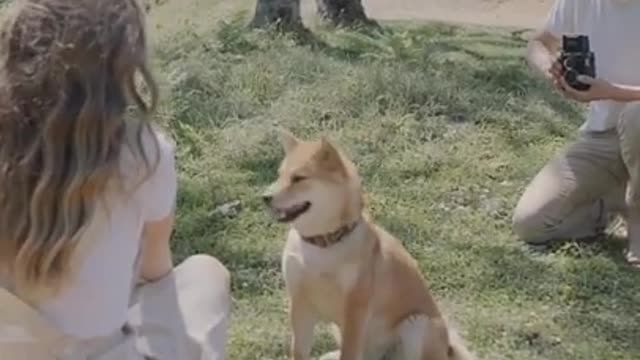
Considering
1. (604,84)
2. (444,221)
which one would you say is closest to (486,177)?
(444,221)

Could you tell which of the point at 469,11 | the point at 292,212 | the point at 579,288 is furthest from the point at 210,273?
the point at 469,11

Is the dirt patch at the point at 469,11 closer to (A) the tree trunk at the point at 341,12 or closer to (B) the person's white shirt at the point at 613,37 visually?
(A) the tree trunk at the point at 341,12

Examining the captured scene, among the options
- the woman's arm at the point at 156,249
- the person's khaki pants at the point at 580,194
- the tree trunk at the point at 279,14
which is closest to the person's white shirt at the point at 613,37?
the person's khaki pants at the point at 580,194

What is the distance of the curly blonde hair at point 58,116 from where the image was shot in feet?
8.45

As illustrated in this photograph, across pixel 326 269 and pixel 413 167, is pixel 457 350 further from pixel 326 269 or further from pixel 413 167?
pixel 413 167

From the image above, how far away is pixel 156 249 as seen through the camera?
3.18m

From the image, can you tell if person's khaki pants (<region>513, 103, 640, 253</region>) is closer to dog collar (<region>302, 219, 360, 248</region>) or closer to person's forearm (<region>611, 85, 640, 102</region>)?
person's forearm (<region>611, 85, 640, 102</region>)

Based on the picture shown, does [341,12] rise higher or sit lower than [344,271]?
lower

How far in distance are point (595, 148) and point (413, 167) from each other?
3.24ft

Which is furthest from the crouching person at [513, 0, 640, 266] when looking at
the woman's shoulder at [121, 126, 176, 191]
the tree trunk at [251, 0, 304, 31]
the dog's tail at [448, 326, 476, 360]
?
the tree trunk at [251, 0, 304, 31]

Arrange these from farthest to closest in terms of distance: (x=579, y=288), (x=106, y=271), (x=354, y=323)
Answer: (x=579, y=288) → (x=354, y=323) → (x=106, y=271)

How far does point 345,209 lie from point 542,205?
163cm

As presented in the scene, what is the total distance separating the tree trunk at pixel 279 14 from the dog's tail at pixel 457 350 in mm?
4666

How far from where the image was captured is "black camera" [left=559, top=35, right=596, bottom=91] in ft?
16.1
